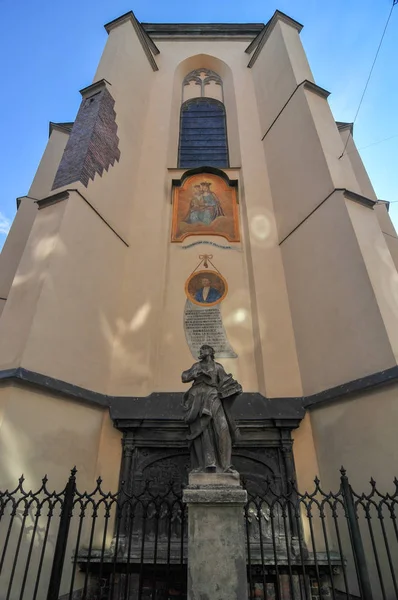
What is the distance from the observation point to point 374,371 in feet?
16.4

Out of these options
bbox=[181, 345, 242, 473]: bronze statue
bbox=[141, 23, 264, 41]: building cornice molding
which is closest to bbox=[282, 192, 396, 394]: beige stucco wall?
bbox=[181, 345, 242, 473]: bronze statue

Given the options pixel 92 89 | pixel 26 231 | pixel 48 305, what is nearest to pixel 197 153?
pixel 92 89

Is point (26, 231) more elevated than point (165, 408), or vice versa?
point (26, 231)

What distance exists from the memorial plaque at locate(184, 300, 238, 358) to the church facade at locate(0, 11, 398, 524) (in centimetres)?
3

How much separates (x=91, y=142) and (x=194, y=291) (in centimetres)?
377

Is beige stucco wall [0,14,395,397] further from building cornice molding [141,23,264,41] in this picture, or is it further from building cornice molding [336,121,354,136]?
building cornice molding [141,23,264,41]

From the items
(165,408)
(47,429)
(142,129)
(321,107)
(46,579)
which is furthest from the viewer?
(142,129)

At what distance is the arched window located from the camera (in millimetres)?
10086

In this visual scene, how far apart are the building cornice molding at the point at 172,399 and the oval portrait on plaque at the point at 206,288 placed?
6.75ft

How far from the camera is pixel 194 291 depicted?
7.47 m

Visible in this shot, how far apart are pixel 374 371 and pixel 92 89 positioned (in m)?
8.78

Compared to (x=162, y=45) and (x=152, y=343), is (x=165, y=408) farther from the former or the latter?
(x=162, y=45)

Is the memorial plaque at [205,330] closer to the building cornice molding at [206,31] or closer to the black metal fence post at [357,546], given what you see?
the black metal fence post at [357,546]

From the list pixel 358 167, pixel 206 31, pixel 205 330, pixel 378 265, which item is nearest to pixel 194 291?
Result: pixel 205 330
